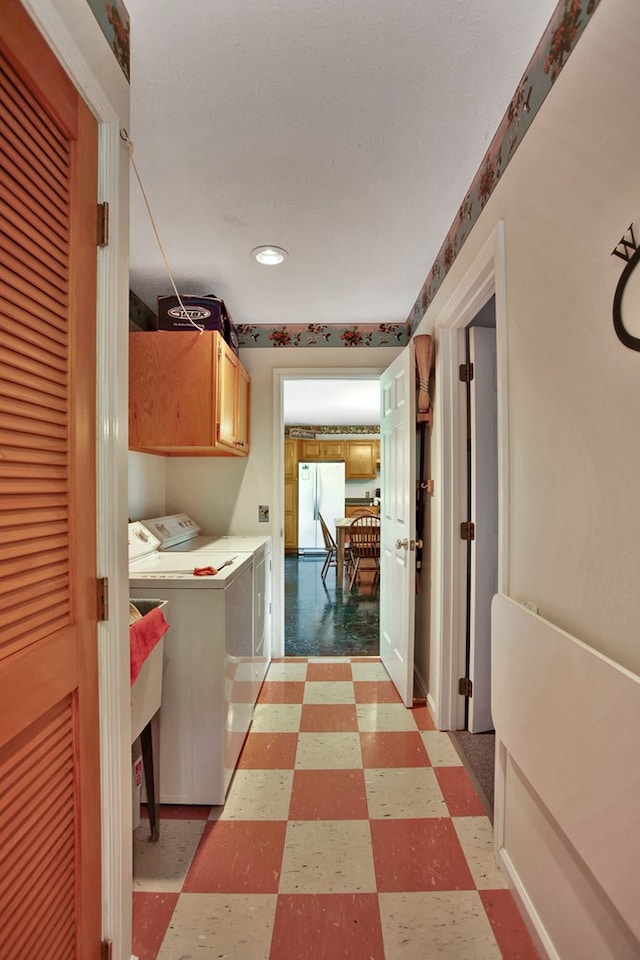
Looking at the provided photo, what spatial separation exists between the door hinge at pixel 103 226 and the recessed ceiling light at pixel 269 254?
123 cm

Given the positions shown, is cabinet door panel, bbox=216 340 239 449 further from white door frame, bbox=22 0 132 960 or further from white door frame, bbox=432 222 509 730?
white door frame, bbox=22 0 132 960

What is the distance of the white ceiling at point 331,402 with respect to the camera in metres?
4.69

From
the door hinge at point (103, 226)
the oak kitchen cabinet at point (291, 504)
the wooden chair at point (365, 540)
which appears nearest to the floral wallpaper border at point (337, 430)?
the oak kitchen cabinet at point (291, 504)

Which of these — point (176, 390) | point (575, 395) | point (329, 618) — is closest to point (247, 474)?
point (176, 390)

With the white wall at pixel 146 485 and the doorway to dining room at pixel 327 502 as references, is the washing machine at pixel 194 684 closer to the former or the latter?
the white wall at pixel 146 485

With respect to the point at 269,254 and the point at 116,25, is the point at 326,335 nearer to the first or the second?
the point at 269,254

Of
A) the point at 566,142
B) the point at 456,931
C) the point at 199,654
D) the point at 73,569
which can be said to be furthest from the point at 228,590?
the point at 566,142

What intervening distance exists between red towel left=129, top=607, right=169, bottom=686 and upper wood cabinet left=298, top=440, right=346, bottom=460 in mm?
6249

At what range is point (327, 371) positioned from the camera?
3045 millimetres

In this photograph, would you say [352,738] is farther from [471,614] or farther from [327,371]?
[327,371]

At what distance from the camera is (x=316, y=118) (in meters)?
1.32

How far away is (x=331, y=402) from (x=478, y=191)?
4114 mm

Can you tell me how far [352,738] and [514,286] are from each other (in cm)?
203

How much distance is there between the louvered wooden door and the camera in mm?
663
